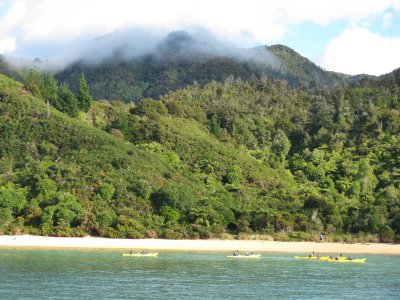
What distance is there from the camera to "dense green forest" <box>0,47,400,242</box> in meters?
68.7

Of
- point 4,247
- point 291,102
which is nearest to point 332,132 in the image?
point 291,102

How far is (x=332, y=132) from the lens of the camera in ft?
357

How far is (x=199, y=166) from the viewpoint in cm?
8656

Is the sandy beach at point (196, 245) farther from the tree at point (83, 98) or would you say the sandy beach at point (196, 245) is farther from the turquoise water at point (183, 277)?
the tree at point (83, 98)

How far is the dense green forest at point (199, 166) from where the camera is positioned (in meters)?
68.7

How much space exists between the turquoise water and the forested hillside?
1008cm

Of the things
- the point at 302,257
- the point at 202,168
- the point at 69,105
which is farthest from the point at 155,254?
the point at 69,105

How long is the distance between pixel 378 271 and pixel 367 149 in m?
50.1

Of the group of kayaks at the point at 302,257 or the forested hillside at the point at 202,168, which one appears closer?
the group of kayaks at the point at 302,257

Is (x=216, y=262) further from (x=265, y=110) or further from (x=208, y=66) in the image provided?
(x=208, y=66)

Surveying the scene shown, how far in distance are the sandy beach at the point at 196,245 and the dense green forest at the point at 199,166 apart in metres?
1.78

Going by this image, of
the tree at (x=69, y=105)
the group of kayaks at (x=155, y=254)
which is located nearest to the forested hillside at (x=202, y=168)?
the tree at (x=69, y=105)

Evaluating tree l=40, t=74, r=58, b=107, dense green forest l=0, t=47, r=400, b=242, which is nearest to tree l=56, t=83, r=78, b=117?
dense green forest l=0, t=47, r=400, b=242

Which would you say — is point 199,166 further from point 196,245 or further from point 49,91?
point 49,91
